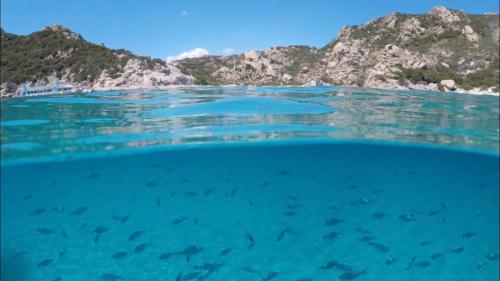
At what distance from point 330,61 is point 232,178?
129 feet

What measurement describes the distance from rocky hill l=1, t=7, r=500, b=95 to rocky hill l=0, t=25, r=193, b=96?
0.09 metres

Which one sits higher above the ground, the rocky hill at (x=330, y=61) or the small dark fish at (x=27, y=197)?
the rocky hill at (x=330, y=61)

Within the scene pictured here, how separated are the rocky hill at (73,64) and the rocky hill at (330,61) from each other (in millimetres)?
88

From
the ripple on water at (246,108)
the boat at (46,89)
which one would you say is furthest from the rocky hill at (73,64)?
the ripple on water at (246,108)

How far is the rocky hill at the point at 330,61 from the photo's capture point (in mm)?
33844

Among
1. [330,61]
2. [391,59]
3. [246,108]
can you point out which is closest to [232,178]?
[246,108]

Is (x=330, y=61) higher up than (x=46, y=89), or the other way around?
(x=330, y=61)

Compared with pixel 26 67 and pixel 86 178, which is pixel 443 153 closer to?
pixel 86 178

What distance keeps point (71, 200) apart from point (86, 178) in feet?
8.71

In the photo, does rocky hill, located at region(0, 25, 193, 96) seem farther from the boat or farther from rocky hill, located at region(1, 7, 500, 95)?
the boat

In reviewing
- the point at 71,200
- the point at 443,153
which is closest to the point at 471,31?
the point at 443,153

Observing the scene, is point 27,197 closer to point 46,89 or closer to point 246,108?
point 46,89

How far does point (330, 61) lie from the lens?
60000 millimetres

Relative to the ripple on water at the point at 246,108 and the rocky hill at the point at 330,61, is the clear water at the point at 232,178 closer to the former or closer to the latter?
the ripple on water at the point at 246,108
